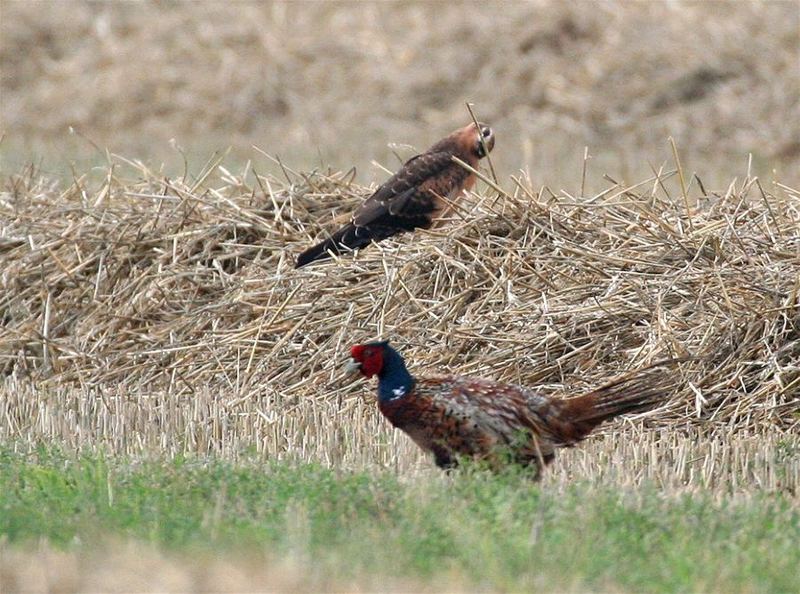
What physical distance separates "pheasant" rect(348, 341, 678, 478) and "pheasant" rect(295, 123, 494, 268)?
2.83 m

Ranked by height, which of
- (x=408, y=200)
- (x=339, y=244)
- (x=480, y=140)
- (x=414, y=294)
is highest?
(x=480, y=140)

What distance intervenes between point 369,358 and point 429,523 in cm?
138

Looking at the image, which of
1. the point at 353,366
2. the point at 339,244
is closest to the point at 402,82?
the point at 339,244

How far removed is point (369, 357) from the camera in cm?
616

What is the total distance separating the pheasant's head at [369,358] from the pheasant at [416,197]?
110 inches

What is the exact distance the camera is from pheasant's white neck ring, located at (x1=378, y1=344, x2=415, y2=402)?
20.0 feet

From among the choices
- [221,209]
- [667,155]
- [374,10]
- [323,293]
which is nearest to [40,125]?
[374,10]

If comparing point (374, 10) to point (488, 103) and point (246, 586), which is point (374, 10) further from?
point (246, 586)

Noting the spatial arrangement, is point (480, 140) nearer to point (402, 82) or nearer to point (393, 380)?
point (393, 380)

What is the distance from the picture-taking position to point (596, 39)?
19094 millimetres

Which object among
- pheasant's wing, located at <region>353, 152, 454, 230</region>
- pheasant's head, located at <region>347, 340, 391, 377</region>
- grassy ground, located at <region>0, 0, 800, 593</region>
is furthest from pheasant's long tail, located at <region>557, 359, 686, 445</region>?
pheasant's wing, located at <region>353, 152, 454, 230</region>

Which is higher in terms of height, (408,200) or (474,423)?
(408,200)

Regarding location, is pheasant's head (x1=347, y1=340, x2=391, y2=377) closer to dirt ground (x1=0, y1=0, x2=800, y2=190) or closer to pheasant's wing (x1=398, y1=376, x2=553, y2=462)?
pheasant's wing (x1=398, y1=376, x2=553, y2=462)

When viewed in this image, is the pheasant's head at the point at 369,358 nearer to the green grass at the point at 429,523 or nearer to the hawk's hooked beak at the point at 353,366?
the hawk's hooked beak at the point at 353,366
